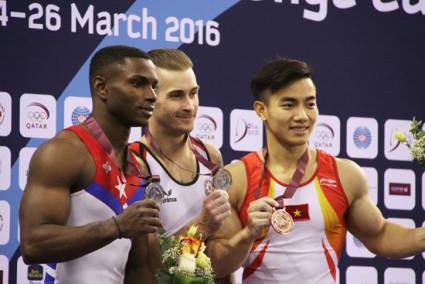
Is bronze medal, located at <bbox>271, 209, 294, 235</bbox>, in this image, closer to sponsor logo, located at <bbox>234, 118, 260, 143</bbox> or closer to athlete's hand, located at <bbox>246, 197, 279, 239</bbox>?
athlete's hand, located at <bbox>246, 197, 279, 239</bbox>

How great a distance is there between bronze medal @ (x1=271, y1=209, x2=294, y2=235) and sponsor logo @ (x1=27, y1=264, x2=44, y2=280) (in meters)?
1.94

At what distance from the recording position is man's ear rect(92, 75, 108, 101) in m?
3.60

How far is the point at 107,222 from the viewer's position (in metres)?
3.26

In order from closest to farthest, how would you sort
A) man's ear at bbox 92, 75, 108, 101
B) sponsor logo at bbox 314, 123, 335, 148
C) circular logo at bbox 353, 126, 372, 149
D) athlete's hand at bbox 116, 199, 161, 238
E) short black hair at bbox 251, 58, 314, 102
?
athlete's hand at bbox 116, 199, 161, 238 < man's ear at bbox 92, 75, 108, 101 < short black hair at bbox 251, 58, 314, 102 < sponsor logo at bbox 314, 123, 335, 148 < circular logo at bbox 353, 126, 372, 149

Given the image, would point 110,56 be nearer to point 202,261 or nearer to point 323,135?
point 202,261

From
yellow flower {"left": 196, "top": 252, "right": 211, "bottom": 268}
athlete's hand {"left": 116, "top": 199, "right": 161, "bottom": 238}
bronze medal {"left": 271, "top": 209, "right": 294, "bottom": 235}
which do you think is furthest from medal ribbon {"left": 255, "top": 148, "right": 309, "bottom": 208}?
athlete's hand {"left": 116, "top": 199, "right": 161, "bottom": 238}

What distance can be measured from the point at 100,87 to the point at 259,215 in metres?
0.85

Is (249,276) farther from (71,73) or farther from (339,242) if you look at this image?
(71,73)

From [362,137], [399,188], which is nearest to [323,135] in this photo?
[362,137]

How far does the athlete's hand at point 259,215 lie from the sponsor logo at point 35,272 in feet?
6.48

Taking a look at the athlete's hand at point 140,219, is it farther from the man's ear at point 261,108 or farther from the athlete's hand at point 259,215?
the man's ear at point 261,108

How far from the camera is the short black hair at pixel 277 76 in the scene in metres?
4.36

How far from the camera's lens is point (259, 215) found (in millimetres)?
3871

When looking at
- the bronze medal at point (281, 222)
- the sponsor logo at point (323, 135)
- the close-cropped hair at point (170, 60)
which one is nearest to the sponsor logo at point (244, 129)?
the sponsor logo at point (323, 135)
